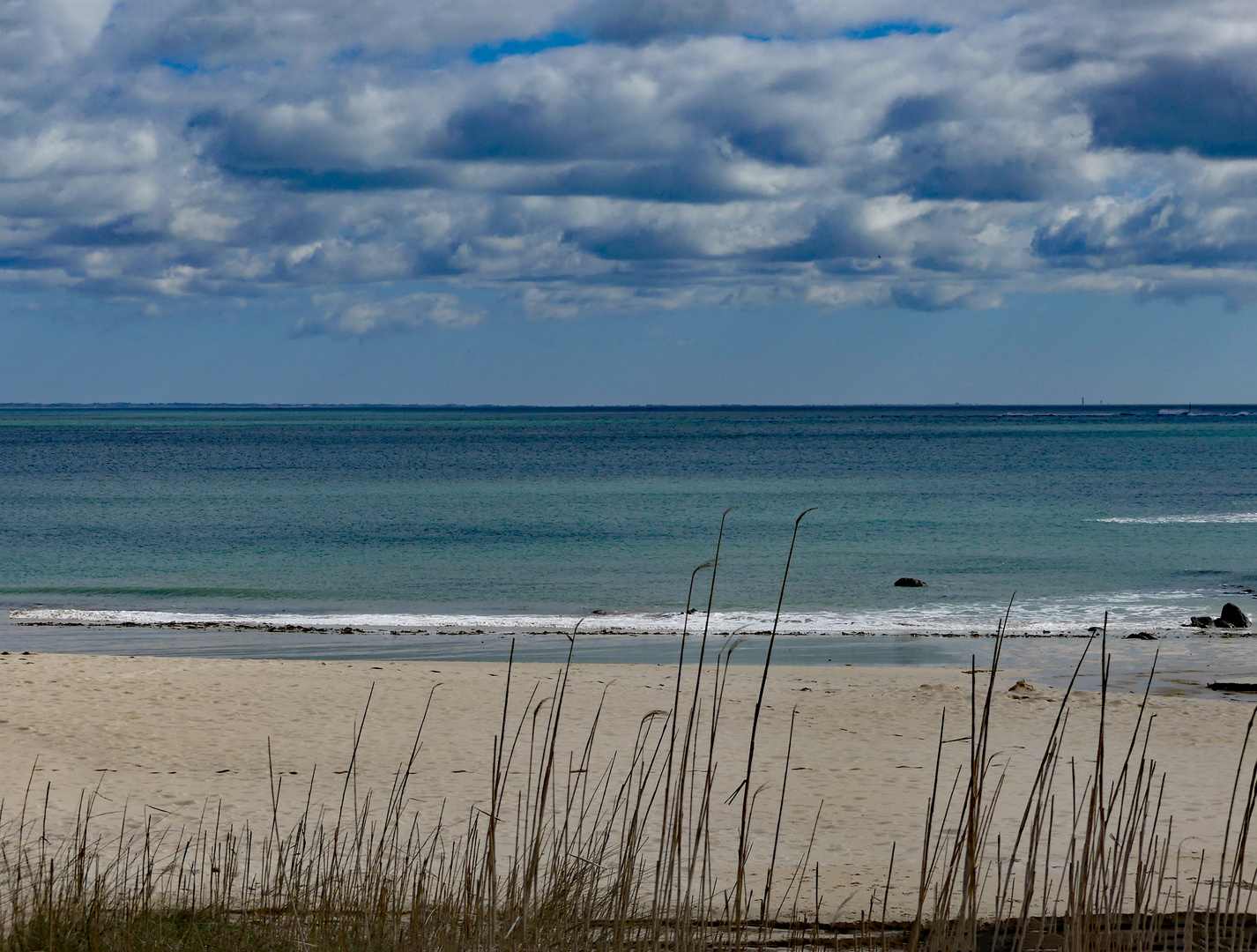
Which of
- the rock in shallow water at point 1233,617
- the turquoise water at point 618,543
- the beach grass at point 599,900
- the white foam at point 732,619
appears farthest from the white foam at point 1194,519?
the beach grass at point 599,900

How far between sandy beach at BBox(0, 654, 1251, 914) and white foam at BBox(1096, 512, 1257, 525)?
26.9 m

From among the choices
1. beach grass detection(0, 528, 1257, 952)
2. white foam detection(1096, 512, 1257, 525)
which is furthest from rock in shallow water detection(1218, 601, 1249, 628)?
white foam detection(1096, 512, 1257, 525)

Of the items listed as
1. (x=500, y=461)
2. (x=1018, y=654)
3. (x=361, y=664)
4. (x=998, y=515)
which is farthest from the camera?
(x=500, y=461)

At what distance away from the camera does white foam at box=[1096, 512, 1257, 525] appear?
39875 millimetres

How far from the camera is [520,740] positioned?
11.6 m

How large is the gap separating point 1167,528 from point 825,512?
12.2 metres

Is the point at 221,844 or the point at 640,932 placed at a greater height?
the point at 640,932

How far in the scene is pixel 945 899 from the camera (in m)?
3.74

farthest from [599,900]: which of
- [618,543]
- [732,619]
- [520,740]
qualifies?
[618,543]

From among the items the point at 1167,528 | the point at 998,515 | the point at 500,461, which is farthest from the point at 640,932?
the point at 500,461

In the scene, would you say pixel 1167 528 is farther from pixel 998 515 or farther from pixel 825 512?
pixel 825 512

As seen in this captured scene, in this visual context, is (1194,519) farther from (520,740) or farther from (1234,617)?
(520,740)

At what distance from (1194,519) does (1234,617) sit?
22.0m

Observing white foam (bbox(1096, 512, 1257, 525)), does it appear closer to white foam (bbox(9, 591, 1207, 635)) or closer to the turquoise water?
the turquoise water
